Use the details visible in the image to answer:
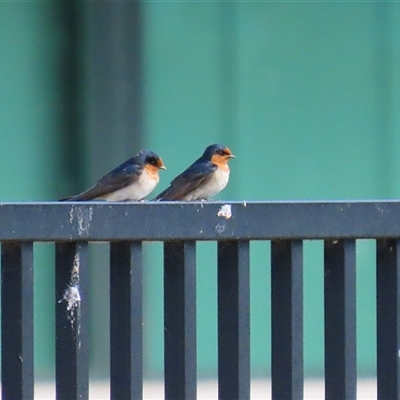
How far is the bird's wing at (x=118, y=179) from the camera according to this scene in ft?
16.7

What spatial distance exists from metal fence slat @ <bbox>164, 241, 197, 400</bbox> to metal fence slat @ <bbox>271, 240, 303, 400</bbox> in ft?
0.57

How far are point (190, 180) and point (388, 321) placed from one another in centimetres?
312

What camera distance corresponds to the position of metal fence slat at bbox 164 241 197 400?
1.96m

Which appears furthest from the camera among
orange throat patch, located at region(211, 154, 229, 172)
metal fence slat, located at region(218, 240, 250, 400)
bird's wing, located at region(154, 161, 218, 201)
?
orange throat patch, located at region(211, 154, 229, 172)

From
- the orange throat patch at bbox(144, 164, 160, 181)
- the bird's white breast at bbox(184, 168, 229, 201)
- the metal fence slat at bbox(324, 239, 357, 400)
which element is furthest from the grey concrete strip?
the metal fence slat at bbox(324, 239, 357, 400)

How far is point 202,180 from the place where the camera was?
17.3 ft

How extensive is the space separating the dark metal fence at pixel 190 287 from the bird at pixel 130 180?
10.3ft

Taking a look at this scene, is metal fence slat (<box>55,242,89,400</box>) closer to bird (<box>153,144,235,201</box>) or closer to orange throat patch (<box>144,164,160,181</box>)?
bird (<box>153,144,235,201</box>)

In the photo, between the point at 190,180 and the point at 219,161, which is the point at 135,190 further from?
the point at 219,161

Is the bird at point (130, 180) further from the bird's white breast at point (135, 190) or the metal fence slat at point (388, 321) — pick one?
the metal fence slat at point (388, 321)

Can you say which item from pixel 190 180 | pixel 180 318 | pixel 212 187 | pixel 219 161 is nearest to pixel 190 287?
pixel 180 318

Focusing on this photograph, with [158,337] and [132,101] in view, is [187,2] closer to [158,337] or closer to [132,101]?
[132,101]

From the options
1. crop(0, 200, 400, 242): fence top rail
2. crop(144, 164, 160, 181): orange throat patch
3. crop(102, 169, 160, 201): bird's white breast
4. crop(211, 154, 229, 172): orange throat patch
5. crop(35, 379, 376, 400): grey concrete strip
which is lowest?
crop(35, 379, 376, 400): grey concrete strip

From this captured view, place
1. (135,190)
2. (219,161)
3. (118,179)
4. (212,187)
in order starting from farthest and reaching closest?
(219,161)
(212,187)
(135,190)
(118,179)
